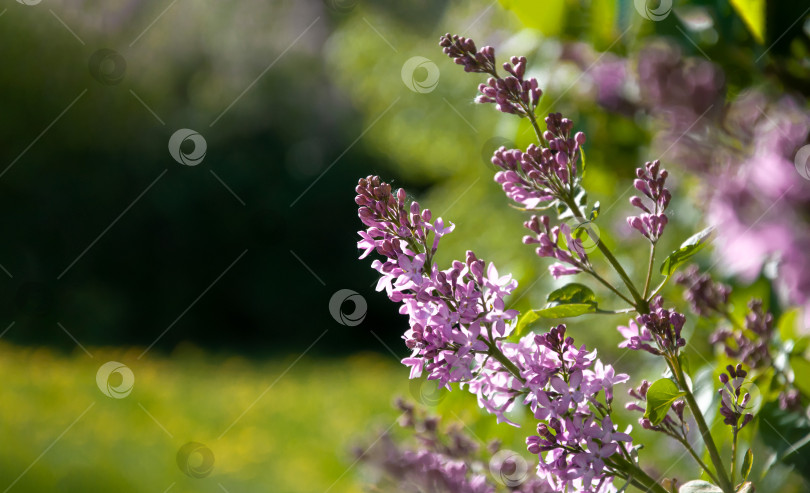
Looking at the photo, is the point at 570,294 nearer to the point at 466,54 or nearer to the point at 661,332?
the point at 661,332

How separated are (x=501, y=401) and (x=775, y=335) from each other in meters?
0.53

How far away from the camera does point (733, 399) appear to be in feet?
2.69

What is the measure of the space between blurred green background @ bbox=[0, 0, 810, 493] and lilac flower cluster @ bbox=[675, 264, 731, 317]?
0.76 metres

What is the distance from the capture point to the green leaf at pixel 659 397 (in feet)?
2.52

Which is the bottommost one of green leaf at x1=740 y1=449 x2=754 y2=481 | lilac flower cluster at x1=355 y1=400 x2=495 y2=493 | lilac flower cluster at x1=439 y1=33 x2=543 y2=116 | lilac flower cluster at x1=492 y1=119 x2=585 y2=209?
lilac flower cluster at x1=355 y1=400 x2=495 y2=493

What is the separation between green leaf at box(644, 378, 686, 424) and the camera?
0.77 metres

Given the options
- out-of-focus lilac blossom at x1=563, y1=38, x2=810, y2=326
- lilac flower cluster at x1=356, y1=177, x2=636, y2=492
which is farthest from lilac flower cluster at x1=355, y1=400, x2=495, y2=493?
out-of-focus lilac blossom at x1=563, y1=38, x2=810, y2=326

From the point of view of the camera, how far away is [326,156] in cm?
1325

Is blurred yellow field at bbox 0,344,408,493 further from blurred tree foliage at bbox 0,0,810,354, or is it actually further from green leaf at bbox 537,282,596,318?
blurred tree foliage at bbox 0,0,810,354

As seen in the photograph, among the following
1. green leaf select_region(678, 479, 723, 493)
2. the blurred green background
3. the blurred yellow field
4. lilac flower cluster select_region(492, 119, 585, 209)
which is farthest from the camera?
the blurred green background

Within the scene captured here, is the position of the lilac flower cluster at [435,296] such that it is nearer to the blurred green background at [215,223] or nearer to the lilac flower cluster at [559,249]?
the lilac flower cluster at [559,249]

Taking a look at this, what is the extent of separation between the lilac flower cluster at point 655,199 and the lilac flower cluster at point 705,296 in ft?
0.73

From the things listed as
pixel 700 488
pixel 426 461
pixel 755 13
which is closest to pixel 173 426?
pixel 426 461

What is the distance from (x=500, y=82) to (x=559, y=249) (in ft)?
0.62
